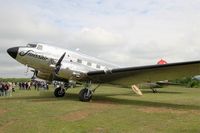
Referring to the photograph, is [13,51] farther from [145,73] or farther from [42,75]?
[145,73]

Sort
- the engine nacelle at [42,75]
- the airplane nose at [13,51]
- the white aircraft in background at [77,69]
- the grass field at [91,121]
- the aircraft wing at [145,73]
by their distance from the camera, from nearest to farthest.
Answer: the grass field at [91,121] < the aircraft wing at [145,73] < the white aircraft in background at [77,69] < the airplane nose at [13,51] < the engine nacelle at [42,75]

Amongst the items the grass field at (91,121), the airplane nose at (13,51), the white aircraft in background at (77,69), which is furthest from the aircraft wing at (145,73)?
Answer: the airplane nose at (13,51)

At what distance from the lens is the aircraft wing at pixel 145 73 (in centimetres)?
1905

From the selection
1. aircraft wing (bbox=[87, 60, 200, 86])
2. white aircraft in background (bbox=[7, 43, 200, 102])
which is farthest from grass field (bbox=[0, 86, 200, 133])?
Result: white aircraft in background (bbox=[7, 43, 200, 102])

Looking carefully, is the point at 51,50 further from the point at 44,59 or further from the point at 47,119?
the point at 47,119

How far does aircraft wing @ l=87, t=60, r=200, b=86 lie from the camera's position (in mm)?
19048

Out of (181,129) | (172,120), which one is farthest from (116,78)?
(181,129)

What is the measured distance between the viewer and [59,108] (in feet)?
57.2

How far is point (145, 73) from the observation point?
21312 mm

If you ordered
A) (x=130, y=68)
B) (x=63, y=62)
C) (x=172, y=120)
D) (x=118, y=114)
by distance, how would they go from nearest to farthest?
1. (x=172, y=120)
2. (x=118, y=114)
3. (x=130, y=68)
4. (x=63, y=62)

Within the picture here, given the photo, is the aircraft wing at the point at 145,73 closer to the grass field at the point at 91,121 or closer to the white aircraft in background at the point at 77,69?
the white aircraft in background at the point at 77,69

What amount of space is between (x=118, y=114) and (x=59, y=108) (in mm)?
3715

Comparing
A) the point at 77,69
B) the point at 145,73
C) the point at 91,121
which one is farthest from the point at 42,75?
the point at 91,121

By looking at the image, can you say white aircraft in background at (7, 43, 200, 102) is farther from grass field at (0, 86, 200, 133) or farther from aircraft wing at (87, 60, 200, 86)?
grass field at (0, 86, 200, 133)
